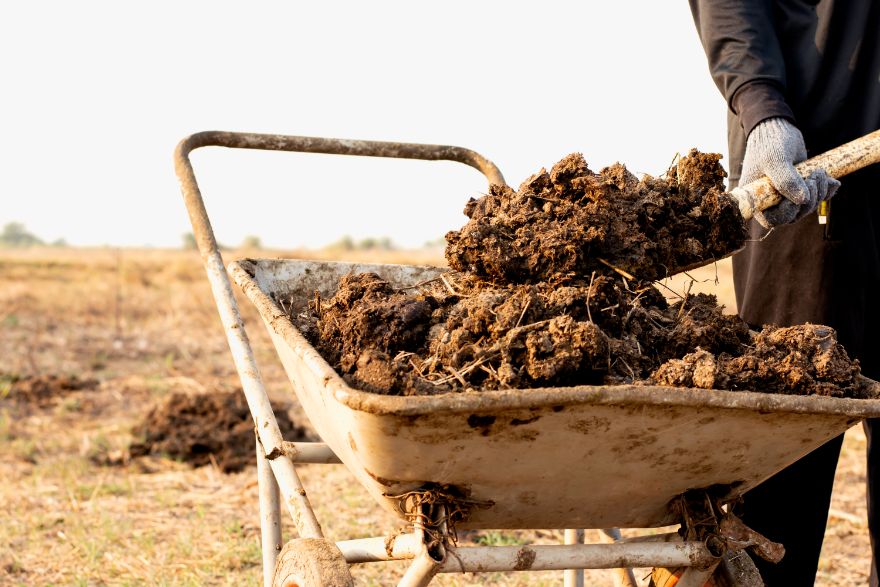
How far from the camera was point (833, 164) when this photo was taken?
2.52m

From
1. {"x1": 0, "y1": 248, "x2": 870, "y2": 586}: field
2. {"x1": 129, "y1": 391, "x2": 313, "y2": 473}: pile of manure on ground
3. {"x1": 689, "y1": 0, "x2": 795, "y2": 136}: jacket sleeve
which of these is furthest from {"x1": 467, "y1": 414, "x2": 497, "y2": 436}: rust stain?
{"x1": 129, "y1": 391, "x2": 313, "y2": 473}: pile of manure on ground

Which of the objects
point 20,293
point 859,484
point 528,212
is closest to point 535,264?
point 528,212

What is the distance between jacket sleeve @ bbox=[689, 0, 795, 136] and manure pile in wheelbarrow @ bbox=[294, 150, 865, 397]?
0.41 meters

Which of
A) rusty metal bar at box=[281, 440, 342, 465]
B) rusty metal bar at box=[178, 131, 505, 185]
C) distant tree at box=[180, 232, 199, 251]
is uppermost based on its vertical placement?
distant tree at box=[180, 232, 199, 251]

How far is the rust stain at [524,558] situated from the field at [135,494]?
Answer: 3.15 feet

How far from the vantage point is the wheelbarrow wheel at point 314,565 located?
1747mm

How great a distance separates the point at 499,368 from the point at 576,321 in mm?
249

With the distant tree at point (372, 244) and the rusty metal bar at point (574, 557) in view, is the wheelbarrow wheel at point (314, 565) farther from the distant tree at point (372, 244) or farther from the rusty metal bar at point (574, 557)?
the distant tree at point (372, 244)

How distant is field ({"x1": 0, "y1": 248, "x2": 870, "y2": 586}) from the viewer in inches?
148

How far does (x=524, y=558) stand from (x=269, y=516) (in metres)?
0.86

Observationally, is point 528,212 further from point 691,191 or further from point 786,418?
point 786,418

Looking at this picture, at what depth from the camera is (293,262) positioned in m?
2.69

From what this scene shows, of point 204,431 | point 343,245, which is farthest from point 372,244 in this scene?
point 204,431

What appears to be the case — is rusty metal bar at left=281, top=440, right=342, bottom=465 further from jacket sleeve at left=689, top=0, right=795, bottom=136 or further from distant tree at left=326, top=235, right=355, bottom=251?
distant tree at left=326, top=235, right=355, bottom=251
